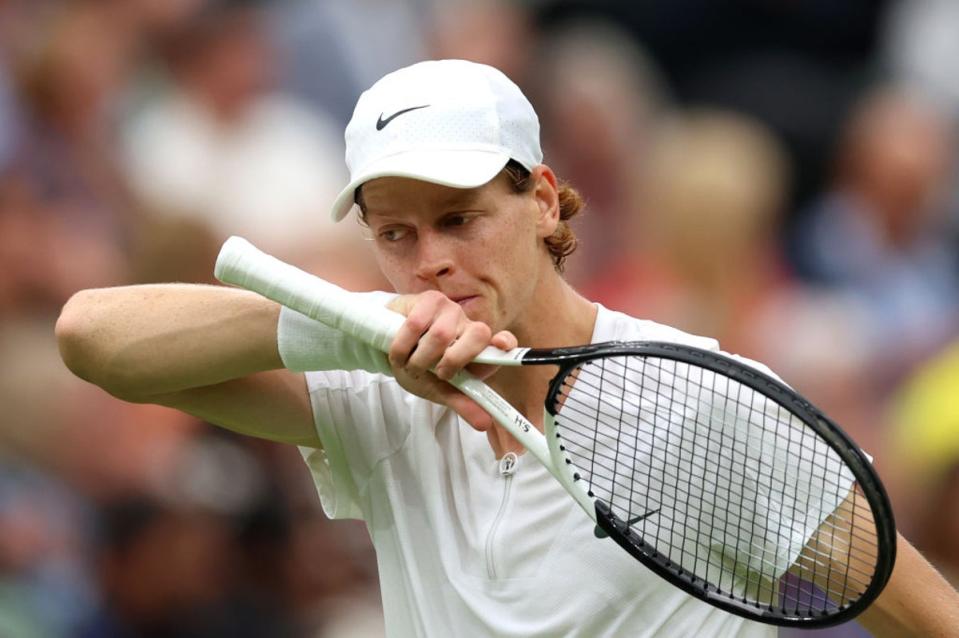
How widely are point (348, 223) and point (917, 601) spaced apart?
415cm

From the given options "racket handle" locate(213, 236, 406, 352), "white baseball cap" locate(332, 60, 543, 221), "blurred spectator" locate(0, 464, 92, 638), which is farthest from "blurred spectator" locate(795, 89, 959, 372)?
"racket handle" locate(213, 236, 406, 352)

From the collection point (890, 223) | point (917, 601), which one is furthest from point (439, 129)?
point (890, 223)

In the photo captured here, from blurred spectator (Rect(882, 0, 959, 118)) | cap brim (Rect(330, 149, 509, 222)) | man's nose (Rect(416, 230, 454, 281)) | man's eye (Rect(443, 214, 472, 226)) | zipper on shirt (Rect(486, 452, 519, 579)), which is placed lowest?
zipper on shirt (Rect(486, 452, 519, 579))

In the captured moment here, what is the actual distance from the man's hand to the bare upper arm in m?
0.47

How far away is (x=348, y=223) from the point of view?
707cm

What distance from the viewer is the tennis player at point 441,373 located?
3.30 m

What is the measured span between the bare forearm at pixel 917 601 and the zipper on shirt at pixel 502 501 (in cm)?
73

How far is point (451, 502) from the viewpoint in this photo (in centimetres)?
355

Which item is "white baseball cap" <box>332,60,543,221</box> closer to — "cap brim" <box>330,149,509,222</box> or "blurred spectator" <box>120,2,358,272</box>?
"cap brim" <box>330,149,509,222</box>

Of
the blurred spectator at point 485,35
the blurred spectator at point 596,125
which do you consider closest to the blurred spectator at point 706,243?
the blurred spectator at point 596,125

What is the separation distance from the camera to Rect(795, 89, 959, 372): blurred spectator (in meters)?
7.66

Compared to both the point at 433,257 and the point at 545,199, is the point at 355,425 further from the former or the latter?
the point at 545,199

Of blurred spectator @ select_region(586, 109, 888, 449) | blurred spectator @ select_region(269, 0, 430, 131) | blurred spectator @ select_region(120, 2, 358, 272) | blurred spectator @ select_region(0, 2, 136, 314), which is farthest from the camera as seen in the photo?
blurred spectator @ select_region(269, 0, 430, 131)

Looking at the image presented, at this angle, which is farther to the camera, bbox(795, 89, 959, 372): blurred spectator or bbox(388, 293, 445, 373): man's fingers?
bbox(795, 89, 959, 372): blurred spectator
